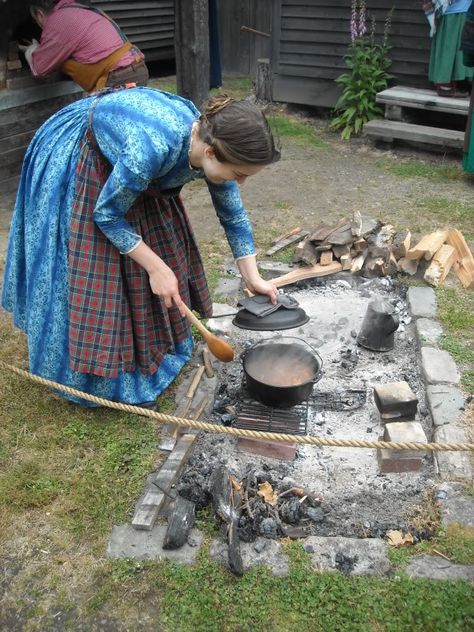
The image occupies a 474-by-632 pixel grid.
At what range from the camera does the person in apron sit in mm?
5039

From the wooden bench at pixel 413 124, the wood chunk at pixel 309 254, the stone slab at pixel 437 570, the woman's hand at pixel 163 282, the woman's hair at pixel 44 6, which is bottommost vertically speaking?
the stone slab at pixel 437 570

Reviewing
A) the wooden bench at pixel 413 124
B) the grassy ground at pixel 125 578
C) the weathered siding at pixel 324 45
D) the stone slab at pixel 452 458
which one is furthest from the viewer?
the weathered siding at pixel 324 45

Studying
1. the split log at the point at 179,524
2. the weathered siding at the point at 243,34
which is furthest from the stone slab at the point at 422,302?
the weathered siding at the point at 243,34

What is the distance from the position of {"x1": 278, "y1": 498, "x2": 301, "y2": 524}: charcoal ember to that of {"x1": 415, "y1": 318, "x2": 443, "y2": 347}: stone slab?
156 centimetres

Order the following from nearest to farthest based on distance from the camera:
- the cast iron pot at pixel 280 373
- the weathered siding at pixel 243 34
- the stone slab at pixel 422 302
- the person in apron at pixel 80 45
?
the cast iron pot at pixel 280 373 < the stone slab at pixel 422 302 < the person in apron at pixel 80 45 < the weathered siding at pixel 243 34

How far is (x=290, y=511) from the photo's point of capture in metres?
2.72

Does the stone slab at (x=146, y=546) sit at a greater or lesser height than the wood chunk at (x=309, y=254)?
lesser

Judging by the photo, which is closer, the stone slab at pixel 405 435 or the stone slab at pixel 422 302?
the stone slab at pixel 405 435

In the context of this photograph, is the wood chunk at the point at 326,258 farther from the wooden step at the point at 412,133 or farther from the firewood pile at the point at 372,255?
the wooden step at the point at 412,133

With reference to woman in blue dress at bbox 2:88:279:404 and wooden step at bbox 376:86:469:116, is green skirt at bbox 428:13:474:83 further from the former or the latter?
woman in blue dress at bbox 2:88:279:404

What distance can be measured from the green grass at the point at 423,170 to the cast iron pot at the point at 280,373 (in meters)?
4.37

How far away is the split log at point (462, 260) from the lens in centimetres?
459

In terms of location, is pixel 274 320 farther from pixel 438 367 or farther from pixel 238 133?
pixel 438 367

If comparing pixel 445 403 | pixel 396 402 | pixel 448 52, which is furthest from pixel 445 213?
pixel 396 402
